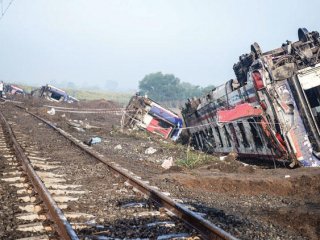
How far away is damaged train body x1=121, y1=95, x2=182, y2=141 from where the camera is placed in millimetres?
23000

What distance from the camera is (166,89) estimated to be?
281ft

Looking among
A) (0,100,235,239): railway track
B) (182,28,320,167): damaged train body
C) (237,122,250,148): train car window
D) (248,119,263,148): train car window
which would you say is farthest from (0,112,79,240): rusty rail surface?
(237,122,250,148): train car window

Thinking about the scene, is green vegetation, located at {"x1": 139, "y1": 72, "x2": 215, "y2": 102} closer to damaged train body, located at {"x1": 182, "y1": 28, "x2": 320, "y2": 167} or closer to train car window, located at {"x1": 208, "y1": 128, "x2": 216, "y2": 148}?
train car window, located at {"x1": 208, "y1": 128, "x2": 216, "y2": 148}

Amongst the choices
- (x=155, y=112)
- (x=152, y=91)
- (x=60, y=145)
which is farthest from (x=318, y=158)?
(x=152, y=91)

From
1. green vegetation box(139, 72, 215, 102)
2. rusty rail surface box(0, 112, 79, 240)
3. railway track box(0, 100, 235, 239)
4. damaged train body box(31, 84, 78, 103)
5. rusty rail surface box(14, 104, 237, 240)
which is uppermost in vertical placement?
damaged train body box(31, 84, 78, 103)

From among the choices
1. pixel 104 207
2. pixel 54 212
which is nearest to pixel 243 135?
pixel 104 207

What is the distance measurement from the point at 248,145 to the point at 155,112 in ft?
36.5

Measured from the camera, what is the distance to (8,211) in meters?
5.04

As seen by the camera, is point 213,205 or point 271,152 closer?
point 213,205

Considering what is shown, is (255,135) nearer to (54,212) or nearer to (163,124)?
(54,212)

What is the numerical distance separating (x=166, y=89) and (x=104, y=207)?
80.6 m

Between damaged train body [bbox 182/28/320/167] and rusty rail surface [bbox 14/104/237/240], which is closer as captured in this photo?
rusty rail surface [bbox 14/104/237/240]

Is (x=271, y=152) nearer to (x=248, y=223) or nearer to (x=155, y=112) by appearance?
(x=248, y=223)

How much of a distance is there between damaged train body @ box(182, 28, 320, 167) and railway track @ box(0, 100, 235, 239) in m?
4.98
